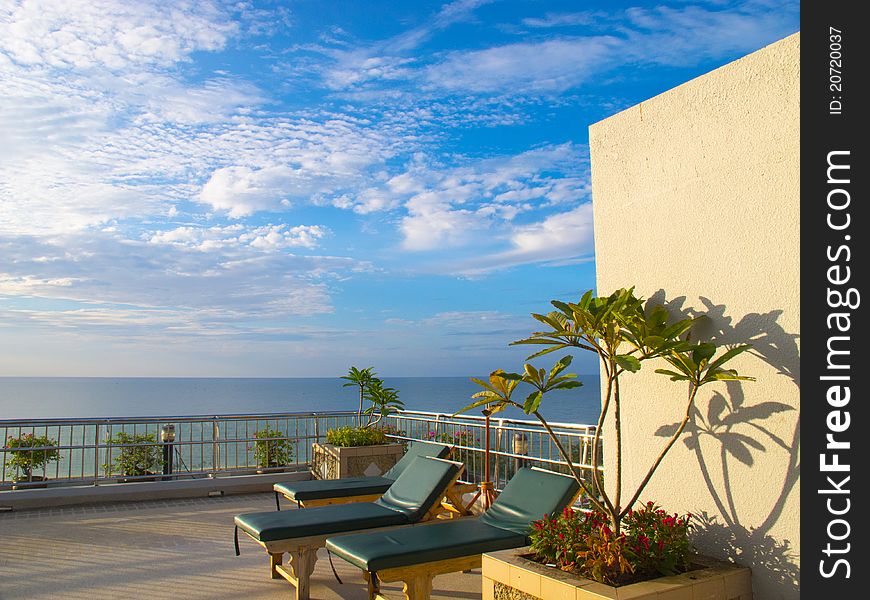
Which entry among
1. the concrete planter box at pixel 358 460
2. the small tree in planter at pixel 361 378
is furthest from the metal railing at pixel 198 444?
the small tree in planter at pixel 361 378

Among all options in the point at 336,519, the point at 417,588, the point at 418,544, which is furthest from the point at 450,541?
the point at 336,519

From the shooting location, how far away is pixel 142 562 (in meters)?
5.83

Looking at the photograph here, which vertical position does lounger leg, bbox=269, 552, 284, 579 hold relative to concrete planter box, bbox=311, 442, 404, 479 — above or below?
below

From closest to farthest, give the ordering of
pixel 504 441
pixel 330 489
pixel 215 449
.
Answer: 1. pixel 330 489
2. pixel 504 441
3. pixel 215 449

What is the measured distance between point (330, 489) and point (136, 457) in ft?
13.1

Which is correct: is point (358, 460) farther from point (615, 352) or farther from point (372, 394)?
point (615, 352)

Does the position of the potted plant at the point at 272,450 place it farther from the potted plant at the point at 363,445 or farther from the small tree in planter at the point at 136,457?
the small tree in planter at the point at 136,457

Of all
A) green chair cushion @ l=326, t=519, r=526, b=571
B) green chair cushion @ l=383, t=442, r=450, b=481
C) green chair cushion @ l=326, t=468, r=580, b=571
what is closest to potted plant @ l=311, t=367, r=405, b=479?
green chair cushion @ l=383, t=442, r=450, b=481

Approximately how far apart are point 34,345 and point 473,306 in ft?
39.1

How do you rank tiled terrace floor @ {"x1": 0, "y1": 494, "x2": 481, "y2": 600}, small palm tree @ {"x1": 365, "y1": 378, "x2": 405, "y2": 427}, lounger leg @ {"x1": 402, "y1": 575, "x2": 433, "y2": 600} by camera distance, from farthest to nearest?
small palm tree @ {"x1": 365, "y1": 378, "x2": 405, "y2": 427}, tiled terrace floor @ {"x1": 0, "y1": 494, "x2": 481, "y2": 600}, lounger leg @ {"x1": 402, "y1": 575, "x2": 433, "y2": 600}

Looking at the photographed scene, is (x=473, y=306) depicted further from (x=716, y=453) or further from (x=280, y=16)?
(x=716, y=453)

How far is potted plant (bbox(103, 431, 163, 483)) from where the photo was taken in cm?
897

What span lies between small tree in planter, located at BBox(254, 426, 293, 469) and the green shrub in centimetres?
95

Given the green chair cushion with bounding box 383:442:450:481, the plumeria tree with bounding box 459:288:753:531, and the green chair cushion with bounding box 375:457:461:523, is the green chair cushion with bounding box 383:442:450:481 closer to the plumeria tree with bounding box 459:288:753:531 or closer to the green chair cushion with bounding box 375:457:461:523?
the green chair cushion with bounding box 375:457:461:523
